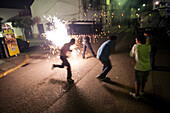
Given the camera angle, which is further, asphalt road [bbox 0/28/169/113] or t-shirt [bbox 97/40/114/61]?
t-shirt [bbox 97/40/114/61]

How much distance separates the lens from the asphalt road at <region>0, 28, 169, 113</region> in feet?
Result: 9.99

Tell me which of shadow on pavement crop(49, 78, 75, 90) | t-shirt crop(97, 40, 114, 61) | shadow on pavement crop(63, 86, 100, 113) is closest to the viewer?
shadow on pavement crop(63, 86, 100, 113)

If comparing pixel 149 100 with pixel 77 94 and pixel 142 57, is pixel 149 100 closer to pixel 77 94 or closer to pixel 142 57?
pixel 142 57

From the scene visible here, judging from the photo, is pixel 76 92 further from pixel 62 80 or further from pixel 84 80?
pixel 62 80

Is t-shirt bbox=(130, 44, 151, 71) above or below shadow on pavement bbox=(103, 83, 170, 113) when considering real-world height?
above

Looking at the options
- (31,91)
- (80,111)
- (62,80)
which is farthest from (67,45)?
(80,111)

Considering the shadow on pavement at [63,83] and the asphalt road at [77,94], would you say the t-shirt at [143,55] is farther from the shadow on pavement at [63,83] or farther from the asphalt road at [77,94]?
the shadow on pavement at [63,83]

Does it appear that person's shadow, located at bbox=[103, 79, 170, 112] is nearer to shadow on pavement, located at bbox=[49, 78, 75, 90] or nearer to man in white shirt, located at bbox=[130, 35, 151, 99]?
man in white shirt, located at bbox=[130, 35, 151, 99]

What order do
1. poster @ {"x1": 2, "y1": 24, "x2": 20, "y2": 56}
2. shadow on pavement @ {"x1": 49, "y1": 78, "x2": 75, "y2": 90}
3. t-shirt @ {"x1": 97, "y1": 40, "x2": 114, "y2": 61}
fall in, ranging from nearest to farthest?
t-shirt @ {"x1": 97, "y1": 40, "x2": 114, "y2": 61}
shadow on pavement @ {"x1": 49, "y1": 78, "x2": 75, "y2": 90}
poster @ {"x1": 2, "y1": 24, "x2": 20, "y2": 56}

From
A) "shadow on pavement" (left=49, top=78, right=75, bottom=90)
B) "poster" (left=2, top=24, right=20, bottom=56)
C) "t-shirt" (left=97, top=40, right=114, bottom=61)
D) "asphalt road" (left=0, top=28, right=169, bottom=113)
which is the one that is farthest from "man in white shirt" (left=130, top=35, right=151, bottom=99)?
"poster" (left=2, top=24, right=20, bottom=56)

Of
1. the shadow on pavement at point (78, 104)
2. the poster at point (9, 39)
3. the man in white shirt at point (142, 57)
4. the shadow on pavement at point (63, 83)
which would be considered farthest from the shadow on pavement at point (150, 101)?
the poster at point (9, 39)

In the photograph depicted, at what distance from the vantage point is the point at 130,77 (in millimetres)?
4562

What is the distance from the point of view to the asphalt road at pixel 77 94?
3.04m

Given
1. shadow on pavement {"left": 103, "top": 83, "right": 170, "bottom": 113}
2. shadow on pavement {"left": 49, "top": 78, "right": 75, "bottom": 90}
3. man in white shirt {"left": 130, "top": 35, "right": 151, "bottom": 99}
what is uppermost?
man in white shirt {"left": 130, "top": 35, "right": 151, "bottom": 99}
